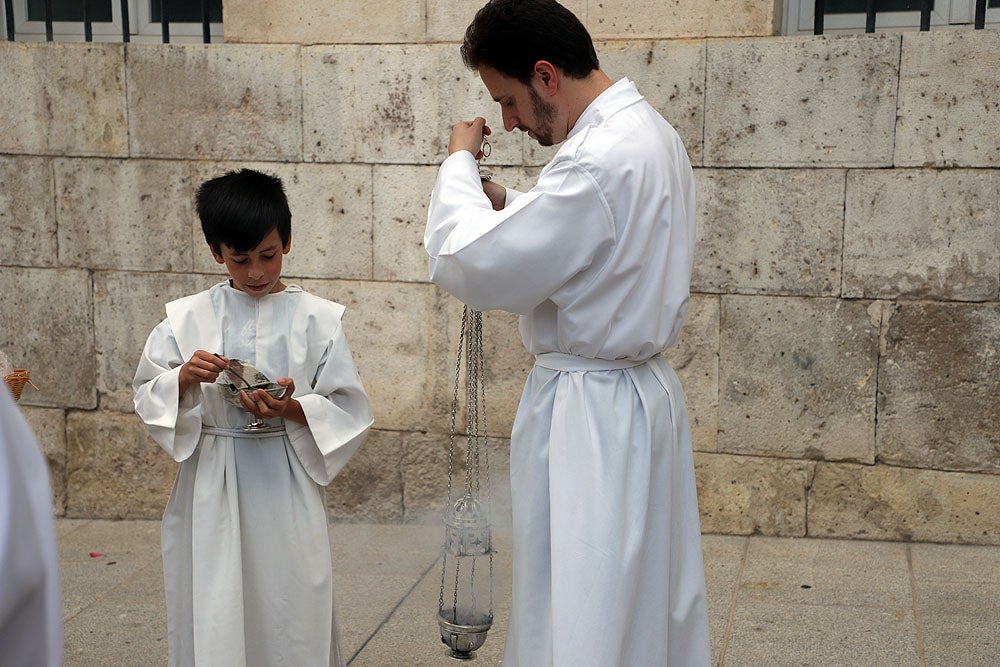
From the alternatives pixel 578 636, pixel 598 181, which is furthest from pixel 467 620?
pixel 598 181

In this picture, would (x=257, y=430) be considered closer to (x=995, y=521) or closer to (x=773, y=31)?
(x=773, y=31)

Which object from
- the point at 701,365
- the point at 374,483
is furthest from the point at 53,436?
the point at 701,365

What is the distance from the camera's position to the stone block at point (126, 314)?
18.1 ft

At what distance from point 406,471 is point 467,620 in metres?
2.37

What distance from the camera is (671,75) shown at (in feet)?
16.5

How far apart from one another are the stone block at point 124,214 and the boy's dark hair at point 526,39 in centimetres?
316

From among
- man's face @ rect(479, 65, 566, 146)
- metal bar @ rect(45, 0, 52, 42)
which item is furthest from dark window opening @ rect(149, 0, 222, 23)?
man's face @ rect(479, 65, 566, 146)

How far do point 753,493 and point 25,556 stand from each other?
4335mm

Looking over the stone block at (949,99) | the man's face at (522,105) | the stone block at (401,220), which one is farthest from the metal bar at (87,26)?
the stone block at (949,99)

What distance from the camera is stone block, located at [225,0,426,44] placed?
5.31 m

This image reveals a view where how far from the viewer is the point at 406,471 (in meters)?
5.52

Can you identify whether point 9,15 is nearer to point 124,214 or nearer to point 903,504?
point 124,214

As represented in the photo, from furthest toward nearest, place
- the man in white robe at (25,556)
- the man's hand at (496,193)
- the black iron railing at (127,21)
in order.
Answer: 1. the black iron railing at (127,21)
2. the man's hand at (496,193)
3. the man in white robe at (25,556)

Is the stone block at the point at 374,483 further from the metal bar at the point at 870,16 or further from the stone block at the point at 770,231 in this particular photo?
the metal bar at the point at 870,16
